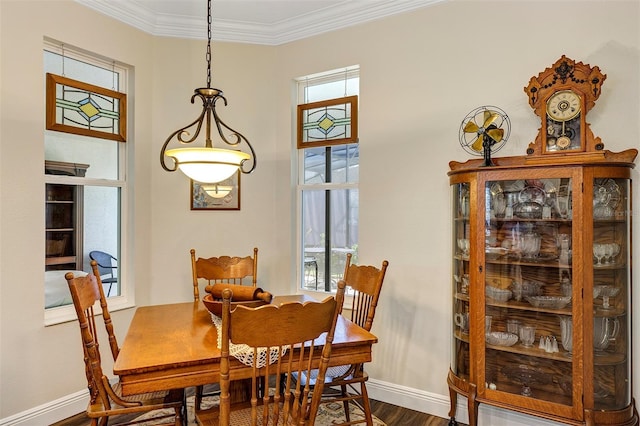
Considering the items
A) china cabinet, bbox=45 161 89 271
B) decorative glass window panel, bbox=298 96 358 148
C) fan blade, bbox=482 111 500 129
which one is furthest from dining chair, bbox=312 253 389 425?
china cabinet, bbox=45 161 89 271

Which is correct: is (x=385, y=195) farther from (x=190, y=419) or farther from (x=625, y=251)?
(x=190, y=419)

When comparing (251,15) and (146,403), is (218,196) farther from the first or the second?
(146,403)

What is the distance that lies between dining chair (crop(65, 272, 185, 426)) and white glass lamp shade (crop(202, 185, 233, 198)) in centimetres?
141

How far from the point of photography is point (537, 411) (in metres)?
2.30

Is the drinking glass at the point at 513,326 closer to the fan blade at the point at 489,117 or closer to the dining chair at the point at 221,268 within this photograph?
the fan blade at the point at 489,117

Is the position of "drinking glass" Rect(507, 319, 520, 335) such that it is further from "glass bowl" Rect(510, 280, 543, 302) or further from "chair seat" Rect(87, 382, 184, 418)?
"chair seat" Rect(87, 382, 184, 418)

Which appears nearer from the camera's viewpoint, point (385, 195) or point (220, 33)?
point (385, 195)

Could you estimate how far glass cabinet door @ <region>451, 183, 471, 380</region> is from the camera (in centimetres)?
258

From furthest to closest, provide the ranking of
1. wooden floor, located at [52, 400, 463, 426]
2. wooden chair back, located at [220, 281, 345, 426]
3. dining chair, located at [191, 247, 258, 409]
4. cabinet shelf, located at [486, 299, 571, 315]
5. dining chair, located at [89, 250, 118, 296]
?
dining chair, located at [89, 250, 118, 296], dining chair, located at [191, 247, 258, 409], wooden floor, located at [52, 400, 463, 426], cabinet shelf, located at [486, 299, 571, 315], wooden chair back, located at [220, 281, 345, 426]

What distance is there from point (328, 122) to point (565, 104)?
5.73ft

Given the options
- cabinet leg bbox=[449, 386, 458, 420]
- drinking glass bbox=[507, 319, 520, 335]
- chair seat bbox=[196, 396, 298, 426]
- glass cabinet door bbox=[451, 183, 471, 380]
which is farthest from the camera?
cabinet leg bbox=[449, 386, 458, 420]

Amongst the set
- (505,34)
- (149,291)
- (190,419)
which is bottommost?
(190,419)

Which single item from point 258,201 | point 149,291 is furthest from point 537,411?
point 149,291

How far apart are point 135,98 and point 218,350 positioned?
7.85ft
